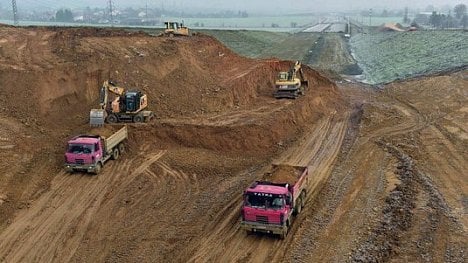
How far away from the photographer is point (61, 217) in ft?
76.5

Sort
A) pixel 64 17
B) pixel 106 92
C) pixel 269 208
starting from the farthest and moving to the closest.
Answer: pixel 64 17 < pixel 106 92 < pixel 269 208

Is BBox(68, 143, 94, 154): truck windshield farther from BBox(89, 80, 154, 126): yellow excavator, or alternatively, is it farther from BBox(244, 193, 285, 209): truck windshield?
BBox(244, 193, 285, 209): truck windshield

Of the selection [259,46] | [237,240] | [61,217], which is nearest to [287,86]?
[237,240]

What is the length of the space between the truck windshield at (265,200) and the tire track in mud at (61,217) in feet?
24.6

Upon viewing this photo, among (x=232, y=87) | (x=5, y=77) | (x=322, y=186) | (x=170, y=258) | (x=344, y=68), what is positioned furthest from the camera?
(x=344, y=68)

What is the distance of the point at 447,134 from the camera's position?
3353 centimetres

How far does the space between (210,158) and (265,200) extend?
35.1 feet

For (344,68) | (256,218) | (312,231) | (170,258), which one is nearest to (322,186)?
(312,231)

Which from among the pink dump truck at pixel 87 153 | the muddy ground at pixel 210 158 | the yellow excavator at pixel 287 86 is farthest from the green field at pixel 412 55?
the pink dump truck at pixel 87 153

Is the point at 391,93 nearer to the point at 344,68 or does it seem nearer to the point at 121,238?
the point at 344,68

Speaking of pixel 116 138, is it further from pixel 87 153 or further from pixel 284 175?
pixel 284 175

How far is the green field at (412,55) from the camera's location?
57.8 m

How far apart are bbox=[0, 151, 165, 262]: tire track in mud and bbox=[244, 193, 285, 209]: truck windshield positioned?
7.51 metres

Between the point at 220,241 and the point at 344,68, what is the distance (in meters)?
48.9
